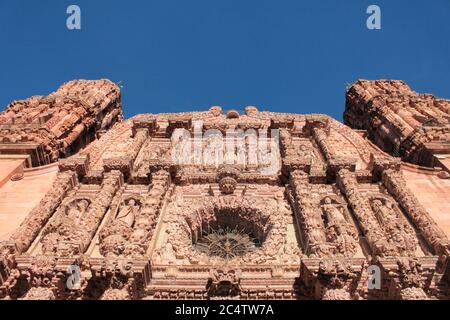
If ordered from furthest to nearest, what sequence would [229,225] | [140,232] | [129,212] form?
[229,225] < [129,212] < [140,232]

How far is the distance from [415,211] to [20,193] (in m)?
13.3

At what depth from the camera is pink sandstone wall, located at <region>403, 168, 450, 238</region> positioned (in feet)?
53.1

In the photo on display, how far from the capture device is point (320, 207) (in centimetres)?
1666

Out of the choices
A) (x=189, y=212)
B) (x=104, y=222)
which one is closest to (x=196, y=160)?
(x=189, y=212)

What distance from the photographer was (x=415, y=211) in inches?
614

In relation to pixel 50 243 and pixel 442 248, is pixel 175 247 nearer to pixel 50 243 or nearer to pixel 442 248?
pixel 50 243

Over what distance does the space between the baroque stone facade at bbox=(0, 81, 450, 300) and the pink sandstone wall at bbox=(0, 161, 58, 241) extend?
0.91 meters

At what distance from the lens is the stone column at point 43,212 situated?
14.0 metres

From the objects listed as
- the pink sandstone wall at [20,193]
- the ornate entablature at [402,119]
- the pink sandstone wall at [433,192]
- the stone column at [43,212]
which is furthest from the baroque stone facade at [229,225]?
the pink sandstone wall at [20,193]

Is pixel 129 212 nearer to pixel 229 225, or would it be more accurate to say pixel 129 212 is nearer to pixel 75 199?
pixel 75 199

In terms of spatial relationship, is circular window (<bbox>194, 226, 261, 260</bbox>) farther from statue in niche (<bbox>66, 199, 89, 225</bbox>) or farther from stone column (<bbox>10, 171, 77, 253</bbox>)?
stone column (<bbox>10, 171, 77, 253</bbox>)

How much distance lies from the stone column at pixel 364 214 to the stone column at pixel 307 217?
120 cm

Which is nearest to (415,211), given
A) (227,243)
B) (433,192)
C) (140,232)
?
(433,192)
